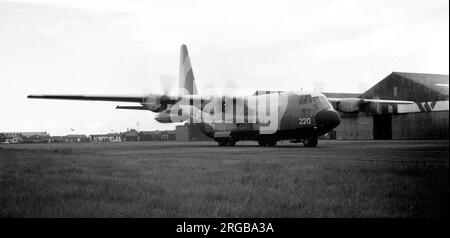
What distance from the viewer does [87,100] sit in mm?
29859

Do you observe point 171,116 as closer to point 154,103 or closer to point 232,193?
point 154,103

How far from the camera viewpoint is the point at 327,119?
24.6 meters

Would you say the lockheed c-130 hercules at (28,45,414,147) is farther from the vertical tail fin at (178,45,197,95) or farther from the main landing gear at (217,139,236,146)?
the vertical tail fin at (178,45,197,95)

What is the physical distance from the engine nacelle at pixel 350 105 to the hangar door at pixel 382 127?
17431 mm

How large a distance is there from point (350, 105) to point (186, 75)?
597 inches

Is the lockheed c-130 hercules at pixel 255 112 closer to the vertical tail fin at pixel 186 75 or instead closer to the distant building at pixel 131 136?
the vertical tail fin at pixel 186 75

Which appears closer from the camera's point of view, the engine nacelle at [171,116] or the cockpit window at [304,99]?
the cockpit window at [304,99]

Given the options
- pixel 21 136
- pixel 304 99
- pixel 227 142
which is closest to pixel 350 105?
pixel 304 99

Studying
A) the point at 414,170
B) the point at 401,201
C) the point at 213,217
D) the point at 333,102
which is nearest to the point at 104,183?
the point at 213,217

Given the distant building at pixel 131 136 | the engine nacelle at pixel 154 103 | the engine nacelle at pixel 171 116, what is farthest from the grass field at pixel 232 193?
the distant building at pixel 131 136

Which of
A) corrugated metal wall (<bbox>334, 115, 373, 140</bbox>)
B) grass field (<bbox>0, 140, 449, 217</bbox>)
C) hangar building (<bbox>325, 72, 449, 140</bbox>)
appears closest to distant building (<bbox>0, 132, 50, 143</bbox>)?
grass field (<bbox>0, 140, 449, 217</bbox>)

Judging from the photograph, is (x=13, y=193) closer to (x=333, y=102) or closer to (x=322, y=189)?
(x=322, y=189)

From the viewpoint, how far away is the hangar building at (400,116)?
40375 mm

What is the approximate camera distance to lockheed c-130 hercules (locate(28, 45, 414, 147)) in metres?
25.5
